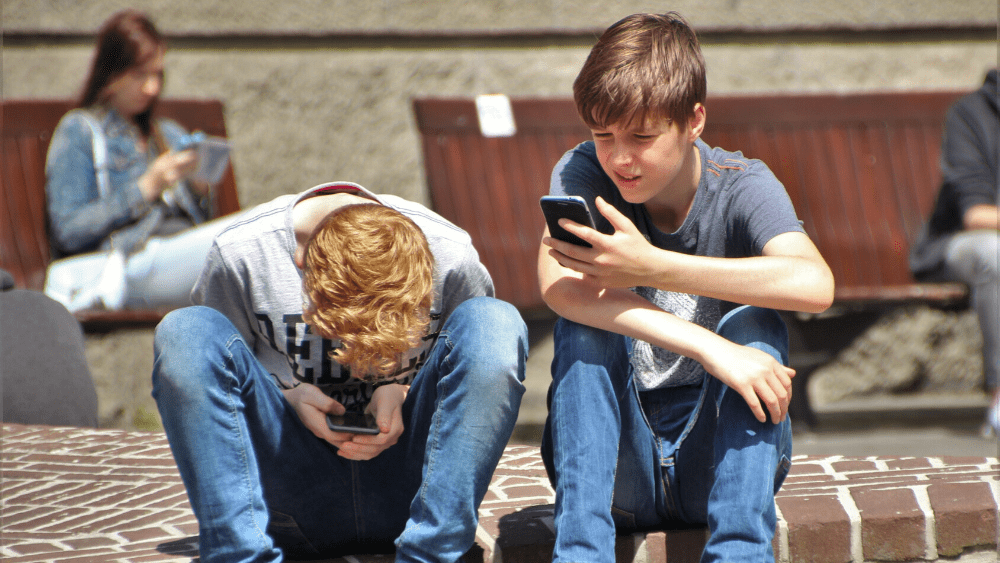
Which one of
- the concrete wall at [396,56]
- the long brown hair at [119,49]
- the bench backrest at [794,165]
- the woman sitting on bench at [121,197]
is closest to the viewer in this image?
the woman sitting on bench at [121,197]

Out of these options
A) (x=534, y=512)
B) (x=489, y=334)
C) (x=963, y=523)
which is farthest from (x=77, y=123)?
(x=963, y=523)

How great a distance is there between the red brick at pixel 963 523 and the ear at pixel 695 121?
3.35 feet

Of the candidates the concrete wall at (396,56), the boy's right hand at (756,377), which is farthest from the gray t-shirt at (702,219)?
the concrete wall at (396,56)

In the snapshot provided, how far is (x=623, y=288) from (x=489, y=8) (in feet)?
12.4

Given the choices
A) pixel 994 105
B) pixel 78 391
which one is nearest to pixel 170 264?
pixel 78 391

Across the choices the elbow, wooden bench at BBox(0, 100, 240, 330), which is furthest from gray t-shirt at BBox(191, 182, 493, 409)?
wooden bench at BBox(0, 100, 240, 330)

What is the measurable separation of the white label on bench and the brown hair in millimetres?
2856

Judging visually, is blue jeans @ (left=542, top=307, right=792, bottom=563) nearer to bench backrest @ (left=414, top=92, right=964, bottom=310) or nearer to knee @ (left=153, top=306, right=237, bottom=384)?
knee @ (left=153, top=306, right=237, bottom=384)

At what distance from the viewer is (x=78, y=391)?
3.69m

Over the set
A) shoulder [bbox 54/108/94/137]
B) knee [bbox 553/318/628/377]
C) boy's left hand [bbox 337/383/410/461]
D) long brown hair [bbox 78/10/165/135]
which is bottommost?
boy's left hand [bbox 337/383/410/461]

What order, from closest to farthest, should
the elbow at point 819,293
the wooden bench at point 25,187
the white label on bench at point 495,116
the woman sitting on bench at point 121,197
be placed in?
the elbow at point 819,293, the woman sitting on bench at point 121,197, the wooden bench at point 25,187, the white label on bench at point 495,116

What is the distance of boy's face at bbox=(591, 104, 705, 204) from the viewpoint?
196 cm

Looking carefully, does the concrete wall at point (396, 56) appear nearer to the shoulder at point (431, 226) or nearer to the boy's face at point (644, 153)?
the shoulder at point (431, 226)

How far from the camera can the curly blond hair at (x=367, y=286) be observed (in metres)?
1.90
